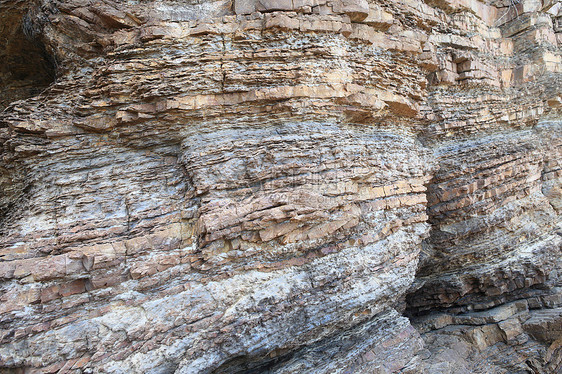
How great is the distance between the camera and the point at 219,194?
5734mm

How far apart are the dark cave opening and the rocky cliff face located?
6cm

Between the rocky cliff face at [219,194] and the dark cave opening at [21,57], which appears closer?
the rocky cliff face at [219,194]

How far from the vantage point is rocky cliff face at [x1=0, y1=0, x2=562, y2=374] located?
16.7ft

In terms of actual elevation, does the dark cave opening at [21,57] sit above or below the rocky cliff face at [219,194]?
above

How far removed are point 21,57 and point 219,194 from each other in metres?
6.89

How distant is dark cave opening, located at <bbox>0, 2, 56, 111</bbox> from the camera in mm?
6957

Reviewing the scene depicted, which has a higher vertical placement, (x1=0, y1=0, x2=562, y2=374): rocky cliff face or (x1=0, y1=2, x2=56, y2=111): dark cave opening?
(x1=0, y1=2, x2=56, y2=111): dark cave opening

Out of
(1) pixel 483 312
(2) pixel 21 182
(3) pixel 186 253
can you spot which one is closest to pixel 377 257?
(3) pixel 186 253

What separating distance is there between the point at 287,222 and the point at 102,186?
353 cm

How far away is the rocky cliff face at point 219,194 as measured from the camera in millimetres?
5086

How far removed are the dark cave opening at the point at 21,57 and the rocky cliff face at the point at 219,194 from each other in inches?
2.4

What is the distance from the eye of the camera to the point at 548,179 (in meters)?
10.0

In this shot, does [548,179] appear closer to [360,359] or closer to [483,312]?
[483,312]

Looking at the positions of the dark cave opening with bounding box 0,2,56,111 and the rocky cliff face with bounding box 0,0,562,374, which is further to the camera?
the dark cave opening with bounding box 0,2,56,111
